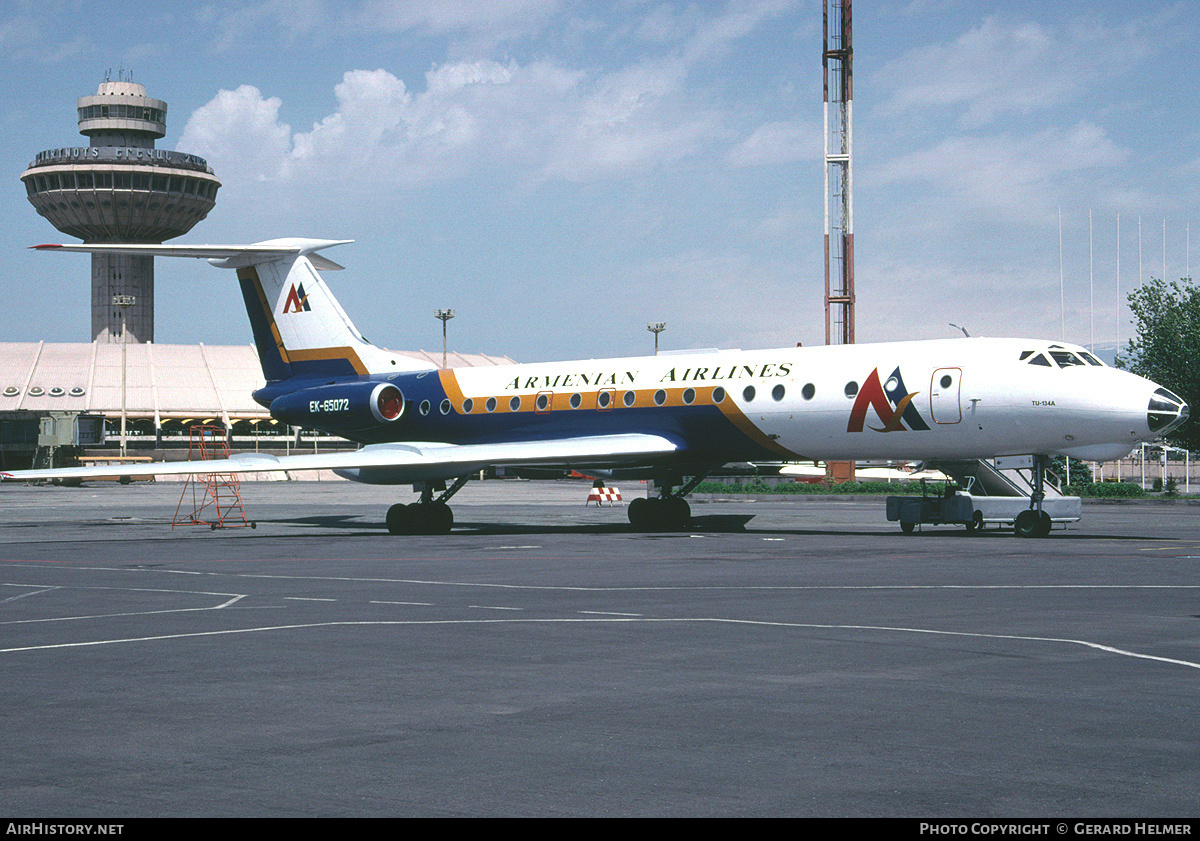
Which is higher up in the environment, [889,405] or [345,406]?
[345,406]

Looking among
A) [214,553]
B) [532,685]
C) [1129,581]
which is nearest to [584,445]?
[214,553]

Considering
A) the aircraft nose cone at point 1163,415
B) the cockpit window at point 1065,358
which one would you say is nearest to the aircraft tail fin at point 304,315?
the cockpit window at point 1065,358

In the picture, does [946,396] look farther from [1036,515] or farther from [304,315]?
[304,315]

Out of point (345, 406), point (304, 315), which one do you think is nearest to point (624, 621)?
point (345, 406)

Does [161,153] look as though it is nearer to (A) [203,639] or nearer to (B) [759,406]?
(B) [759,406]

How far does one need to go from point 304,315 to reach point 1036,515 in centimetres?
1944

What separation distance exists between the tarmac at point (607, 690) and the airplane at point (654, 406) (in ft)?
21.0

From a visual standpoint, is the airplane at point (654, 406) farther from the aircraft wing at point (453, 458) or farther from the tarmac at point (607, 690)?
the tarmac at point (607, 690)

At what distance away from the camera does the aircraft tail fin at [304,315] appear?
113 feet

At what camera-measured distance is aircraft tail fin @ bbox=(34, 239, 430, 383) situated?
113ft

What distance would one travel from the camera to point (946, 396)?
84.4 ft

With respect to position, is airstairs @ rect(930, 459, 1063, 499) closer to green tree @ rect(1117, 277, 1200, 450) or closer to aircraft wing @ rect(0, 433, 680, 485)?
aircraft wing @ rect(0, 433, 680, 485)

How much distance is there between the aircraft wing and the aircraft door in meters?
5.99
